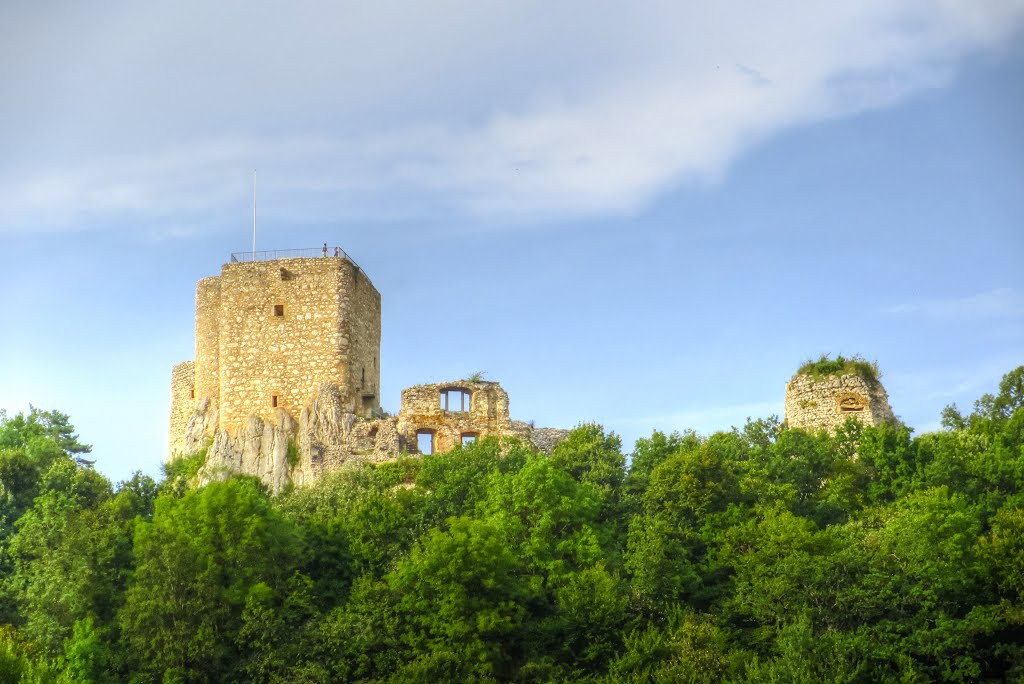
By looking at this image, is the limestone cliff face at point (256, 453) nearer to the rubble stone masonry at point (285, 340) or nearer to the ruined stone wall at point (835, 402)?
the rubble stone masonry at point (285, 340)

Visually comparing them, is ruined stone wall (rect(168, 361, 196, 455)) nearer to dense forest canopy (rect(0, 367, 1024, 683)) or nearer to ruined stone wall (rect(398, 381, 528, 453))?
dense forest canopy (rect(0, 367, 1024, 683))

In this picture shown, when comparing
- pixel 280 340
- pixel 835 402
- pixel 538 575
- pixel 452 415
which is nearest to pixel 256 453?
pixel 280 340

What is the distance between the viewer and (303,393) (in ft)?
170

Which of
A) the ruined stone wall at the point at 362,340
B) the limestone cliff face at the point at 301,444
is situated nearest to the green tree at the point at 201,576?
the limestone cliff face at the point at 301,444

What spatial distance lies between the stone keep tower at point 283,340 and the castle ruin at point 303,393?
0.11 ft

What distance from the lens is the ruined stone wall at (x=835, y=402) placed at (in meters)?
53.2

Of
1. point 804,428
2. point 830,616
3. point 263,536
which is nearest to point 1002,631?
point 830,616

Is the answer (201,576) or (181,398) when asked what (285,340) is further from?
(201,576)

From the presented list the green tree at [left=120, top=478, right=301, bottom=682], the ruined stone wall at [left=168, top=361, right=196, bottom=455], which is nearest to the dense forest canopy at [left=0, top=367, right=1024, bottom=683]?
the green tree at [left=120, top=478, right=301, bottom=682]

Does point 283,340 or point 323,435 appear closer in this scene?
point 323,435

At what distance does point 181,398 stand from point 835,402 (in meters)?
22.5

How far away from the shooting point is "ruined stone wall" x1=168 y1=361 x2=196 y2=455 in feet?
182

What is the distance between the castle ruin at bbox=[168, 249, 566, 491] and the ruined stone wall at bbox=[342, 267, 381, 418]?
0.15 feet

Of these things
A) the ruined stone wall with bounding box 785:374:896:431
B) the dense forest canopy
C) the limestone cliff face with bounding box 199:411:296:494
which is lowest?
the dense forest canopy
